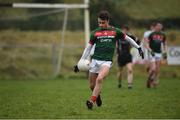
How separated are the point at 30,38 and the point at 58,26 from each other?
3183 millimetres

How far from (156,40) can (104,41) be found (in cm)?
894

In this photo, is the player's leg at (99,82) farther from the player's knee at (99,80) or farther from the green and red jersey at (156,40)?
the green and red jersey at (156,40)

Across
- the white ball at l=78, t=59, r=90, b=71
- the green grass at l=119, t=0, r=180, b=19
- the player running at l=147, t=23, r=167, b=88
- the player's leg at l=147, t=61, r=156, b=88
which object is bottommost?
the player's leg at l=147, t=61, r=156, b=88

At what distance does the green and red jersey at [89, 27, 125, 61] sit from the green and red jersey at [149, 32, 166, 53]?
8779mm

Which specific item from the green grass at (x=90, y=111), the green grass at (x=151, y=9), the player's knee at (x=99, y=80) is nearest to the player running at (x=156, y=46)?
the green grass at (x=90, y=111)

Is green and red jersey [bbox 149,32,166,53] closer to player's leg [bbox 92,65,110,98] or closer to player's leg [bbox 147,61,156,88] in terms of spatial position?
player's leg [bbox 147,61,156,88]

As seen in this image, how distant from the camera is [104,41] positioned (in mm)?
13156

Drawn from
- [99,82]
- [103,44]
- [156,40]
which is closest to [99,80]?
[99,82]

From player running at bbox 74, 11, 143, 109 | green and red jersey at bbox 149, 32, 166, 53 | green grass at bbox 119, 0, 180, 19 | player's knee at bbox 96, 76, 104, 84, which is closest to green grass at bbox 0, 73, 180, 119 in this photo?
player's knee at bbox 96, 76, 104, 84

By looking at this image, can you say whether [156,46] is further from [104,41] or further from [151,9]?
[151,9]

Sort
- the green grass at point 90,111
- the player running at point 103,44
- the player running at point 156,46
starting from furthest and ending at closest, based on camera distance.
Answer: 1. the player running at point 156,46
2. the player running at point 103,44
3. the green grass at point 90,111

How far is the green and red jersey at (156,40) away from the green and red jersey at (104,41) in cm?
878

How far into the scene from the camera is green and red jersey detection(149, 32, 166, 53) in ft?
71.7

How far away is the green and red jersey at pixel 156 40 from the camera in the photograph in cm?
2184
